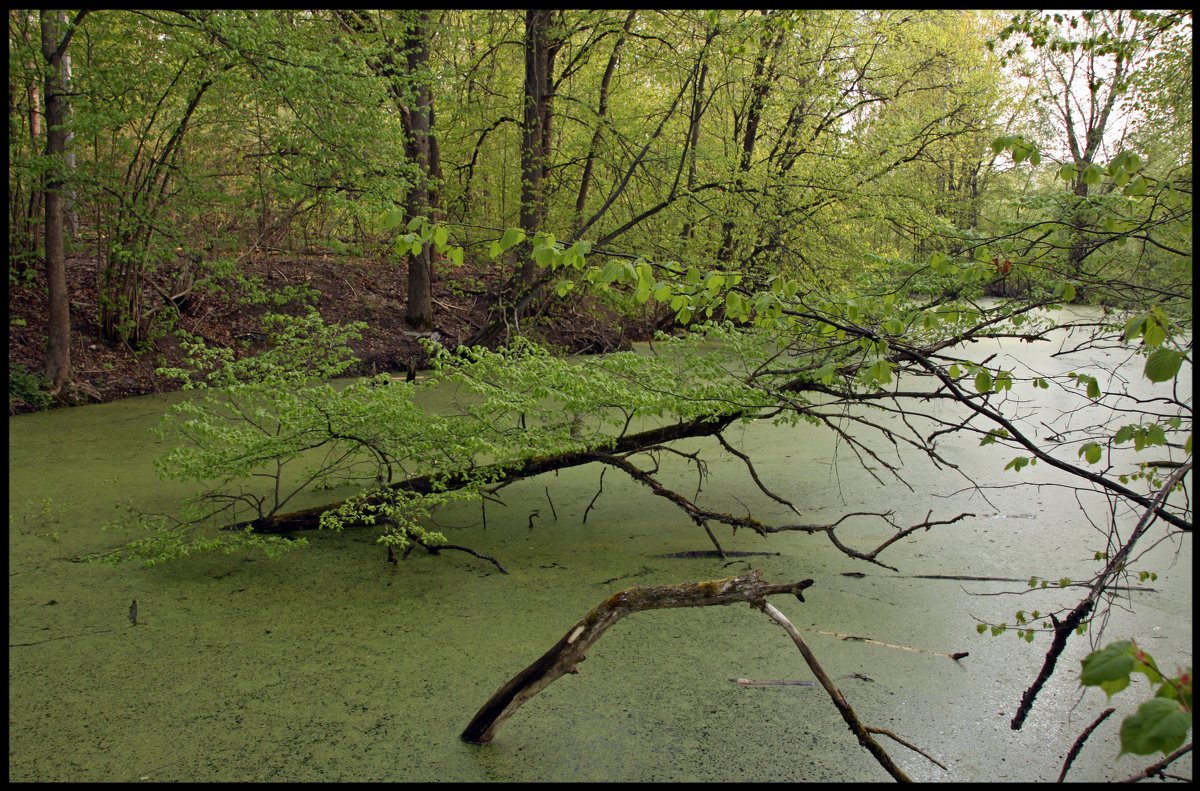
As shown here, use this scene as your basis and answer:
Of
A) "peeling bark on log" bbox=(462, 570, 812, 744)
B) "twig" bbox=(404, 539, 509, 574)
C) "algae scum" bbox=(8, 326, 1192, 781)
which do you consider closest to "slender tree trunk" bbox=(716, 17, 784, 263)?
"algae scum" bbox=(8, 326, 1192, 781)

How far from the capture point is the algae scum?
2.16 meters

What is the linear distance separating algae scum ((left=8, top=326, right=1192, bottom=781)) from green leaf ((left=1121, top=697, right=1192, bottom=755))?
1408 millimetres

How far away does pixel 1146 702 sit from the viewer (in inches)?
32.1

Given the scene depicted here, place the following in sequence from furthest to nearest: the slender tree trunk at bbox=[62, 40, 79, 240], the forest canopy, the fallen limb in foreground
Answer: the slender tree trunk at bbox=[62, 40, 79, 240]
the forest canopy
the fallen limb in foreground

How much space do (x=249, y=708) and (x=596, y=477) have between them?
8.57 feet

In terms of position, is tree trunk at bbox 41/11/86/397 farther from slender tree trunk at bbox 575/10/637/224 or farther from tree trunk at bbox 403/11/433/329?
slender tree trunk at bbox 575/10/637/224

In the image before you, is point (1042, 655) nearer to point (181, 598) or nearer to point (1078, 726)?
point (1078, 726)

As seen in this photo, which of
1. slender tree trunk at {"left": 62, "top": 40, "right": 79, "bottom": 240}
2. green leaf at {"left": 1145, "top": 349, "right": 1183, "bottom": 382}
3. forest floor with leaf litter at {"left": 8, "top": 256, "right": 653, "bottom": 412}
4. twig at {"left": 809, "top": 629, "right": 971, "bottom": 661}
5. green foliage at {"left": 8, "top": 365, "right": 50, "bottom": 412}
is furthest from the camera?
forest floor with leaf litter at {"left": 8, "top": 256, "right": 653, "bottom": 412}

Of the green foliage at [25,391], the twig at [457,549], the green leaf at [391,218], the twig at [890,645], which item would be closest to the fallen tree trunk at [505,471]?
the twig at [457,549]

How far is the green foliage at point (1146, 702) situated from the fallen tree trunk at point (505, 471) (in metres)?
2.69

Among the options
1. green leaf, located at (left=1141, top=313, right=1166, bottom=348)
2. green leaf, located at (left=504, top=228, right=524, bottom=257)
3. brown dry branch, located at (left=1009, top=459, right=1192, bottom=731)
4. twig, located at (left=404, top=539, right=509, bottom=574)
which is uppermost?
green leaf, located at (left=504, top=228, right=524, bottom=257)

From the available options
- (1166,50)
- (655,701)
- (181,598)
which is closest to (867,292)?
(655,701)

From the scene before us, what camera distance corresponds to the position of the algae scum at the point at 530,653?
2.16m

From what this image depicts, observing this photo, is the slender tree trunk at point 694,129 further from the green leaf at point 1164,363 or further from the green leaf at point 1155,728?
the green leaf at point 1155,728
